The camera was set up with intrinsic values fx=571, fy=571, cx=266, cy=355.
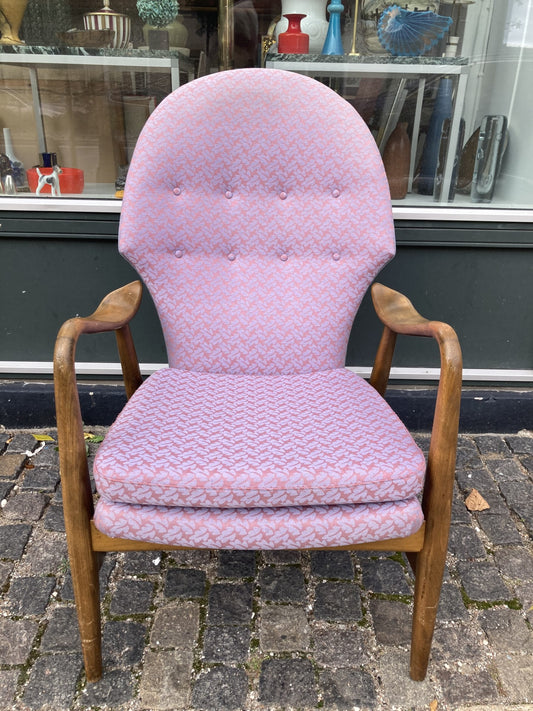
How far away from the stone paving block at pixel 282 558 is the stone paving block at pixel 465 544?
478mm

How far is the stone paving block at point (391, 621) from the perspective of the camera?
1458 mm

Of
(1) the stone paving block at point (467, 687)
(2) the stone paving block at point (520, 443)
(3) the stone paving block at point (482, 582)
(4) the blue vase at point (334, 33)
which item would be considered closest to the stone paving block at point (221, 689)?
(1) the stone paving block at point (467, 687)

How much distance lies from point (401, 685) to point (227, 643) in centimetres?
43

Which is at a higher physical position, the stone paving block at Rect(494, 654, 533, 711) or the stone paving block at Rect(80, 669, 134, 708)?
the stone paving block at Rect(494, 654, 533, 711)

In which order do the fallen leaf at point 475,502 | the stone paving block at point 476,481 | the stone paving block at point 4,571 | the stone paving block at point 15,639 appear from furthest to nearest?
the stone paving block at point 476,481
the fallen leaf at point 475,502
the stone paving block at point 4,571
the stone paving block at point 15,639

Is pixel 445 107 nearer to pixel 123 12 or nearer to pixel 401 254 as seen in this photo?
pixel 401 254

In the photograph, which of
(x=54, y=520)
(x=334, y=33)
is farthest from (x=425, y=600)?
(x=334, y=33)

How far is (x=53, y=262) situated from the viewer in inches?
90.1

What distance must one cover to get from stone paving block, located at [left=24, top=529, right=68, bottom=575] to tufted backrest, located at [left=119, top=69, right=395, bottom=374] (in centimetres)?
67

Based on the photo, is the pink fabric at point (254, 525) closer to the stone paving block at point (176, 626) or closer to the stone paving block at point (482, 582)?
the stone paving block at point (176, 626)

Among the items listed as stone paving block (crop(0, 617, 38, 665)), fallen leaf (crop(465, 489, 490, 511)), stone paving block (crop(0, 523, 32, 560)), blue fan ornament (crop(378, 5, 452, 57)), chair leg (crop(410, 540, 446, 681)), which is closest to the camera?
chair leg (crop(410, 540, 446, 681))

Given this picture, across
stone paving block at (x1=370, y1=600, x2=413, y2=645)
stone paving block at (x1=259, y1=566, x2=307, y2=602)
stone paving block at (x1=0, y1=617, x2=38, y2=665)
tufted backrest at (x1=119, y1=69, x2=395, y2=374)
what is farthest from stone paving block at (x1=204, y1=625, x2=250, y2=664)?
tufted backrest at (x1=119, y1=69, x2=395, y2=374)

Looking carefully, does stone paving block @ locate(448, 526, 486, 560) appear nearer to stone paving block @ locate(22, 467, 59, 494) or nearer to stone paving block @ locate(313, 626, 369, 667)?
stone paving block @ locate(313, 626, 369, 667)

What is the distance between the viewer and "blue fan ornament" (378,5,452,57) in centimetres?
220
